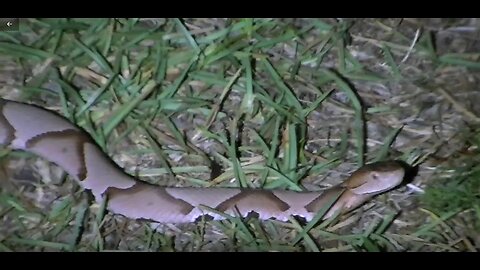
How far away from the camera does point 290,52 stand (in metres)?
2.35

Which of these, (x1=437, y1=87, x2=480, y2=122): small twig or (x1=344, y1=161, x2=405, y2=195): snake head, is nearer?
(x1=344, y1=161, x2=405, y2=195): snake head

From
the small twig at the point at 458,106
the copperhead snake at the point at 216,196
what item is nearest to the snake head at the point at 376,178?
the copperhead snake at the point at 216,196

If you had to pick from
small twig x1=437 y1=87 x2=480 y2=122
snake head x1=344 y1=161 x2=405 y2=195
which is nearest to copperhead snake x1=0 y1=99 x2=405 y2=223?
snake head x1=344 y1=161 x2=405 y2=195

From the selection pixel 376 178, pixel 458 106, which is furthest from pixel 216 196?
pixel 458 106

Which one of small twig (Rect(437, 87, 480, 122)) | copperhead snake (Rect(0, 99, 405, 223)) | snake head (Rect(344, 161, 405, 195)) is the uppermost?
small twig (Rect(437, 87, 480, 122))

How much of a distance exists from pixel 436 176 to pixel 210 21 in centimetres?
96

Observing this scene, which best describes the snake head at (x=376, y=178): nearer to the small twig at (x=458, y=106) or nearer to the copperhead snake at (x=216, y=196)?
the copperhead snake at (x=216, y=196)

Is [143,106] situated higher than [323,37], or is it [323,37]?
[323,37]

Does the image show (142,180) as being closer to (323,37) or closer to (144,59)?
(144,59)

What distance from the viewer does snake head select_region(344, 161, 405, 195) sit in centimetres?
195

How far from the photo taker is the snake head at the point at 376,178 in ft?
6.39

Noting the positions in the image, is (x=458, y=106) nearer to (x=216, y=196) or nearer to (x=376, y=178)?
(x=376, y=178)

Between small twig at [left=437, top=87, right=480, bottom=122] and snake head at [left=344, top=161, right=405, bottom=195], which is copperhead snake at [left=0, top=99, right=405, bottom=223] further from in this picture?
small twig at [left=437, top=87, right=480, bottom=122]
